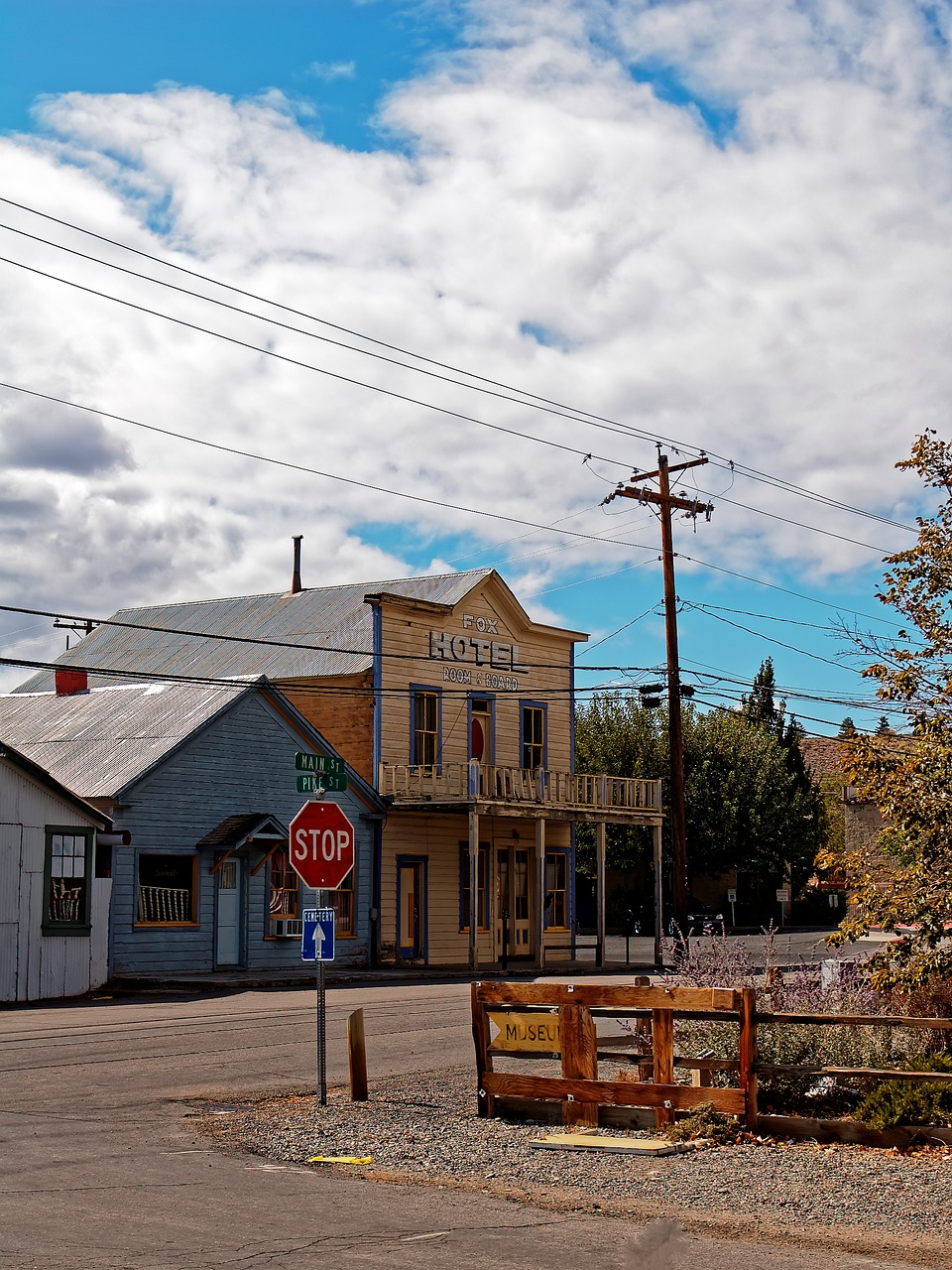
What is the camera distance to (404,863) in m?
35.8

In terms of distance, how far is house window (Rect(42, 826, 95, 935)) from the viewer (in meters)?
25.6

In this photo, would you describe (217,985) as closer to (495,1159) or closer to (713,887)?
(495,1159)

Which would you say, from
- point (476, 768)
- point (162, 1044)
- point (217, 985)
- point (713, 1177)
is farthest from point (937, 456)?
point (476, 768)

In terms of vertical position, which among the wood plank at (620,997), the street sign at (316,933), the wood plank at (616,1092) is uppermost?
the street sign at (316,933)

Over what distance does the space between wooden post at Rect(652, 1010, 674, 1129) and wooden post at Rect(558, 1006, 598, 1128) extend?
0.49 meters

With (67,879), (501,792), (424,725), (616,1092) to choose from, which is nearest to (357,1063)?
(616,1092)

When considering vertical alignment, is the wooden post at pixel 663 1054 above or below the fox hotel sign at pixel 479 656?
below

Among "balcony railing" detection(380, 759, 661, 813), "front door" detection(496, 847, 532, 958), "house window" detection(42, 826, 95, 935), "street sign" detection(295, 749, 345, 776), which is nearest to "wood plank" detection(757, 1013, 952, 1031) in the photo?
"street sign" detection(295, 749, 345, 776)

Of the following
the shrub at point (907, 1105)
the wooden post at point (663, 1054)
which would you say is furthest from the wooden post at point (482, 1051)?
the shrub at point (907, 1105)

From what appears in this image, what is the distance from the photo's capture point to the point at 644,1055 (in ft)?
39.5

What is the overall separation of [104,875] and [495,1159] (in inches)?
727

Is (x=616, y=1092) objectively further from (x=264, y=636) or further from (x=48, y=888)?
(x=264, y=636)

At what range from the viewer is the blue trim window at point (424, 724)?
36438 mm

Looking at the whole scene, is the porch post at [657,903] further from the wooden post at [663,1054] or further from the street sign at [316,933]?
the wooden post at [663,1054]
